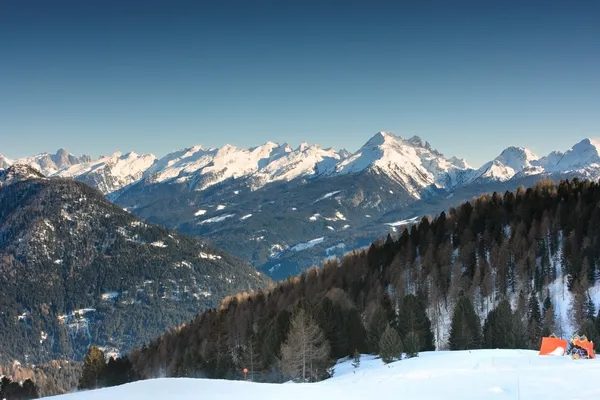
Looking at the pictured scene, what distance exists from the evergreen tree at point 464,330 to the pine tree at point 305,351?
2608 cm

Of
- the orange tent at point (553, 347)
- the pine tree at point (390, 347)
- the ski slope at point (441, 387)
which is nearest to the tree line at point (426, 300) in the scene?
the pine tree at point (390, 347)

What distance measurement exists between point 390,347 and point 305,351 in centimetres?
1103

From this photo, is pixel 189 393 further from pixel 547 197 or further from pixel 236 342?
pixel 547 197

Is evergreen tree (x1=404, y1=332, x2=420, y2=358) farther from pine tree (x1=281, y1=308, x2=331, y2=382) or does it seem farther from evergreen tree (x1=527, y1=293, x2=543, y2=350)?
evergreen tree (x1=527, y1=293, x2=543, y2=350)

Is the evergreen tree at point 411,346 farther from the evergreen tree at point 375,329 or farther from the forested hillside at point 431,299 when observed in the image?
the evergreen tree at point 375,329

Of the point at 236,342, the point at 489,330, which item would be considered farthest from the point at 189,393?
the point at 236,342

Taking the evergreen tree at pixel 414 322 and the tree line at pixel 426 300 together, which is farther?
the evergreen tree at pixel 414 322

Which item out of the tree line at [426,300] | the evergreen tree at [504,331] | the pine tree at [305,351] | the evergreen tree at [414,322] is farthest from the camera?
the evergreen tree at [414,322]

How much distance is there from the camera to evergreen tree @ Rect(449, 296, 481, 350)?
8206cm

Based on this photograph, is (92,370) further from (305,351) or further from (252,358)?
(305,351)

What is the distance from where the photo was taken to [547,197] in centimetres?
14562

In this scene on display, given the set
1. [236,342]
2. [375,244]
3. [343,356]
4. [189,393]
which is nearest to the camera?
[189,393]

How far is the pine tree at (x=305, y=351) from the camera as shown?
6519cm

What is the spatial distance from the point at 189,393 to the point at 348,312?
5837 centimetres
